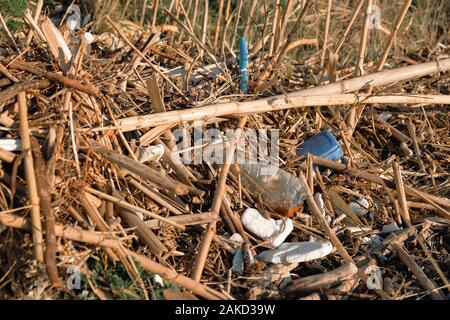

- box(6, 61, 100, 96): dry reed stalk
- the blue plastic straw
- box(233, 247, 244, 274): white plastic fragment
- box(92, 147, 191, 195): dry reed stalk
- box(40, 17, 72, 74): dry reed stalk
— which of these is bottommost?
box(233, 247, 244, 274): white plastic fragment

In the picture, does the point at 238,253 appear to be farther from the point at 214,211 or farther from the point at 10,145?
the point at 10,145

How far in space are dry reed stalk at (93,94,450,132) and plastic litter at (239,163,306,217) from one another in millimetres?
271

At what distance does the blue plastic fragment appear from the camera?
3570 mm

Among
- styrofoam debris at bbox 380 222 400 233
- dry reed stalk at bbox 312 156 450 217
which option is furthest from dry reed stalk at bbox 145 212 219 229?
styrofoam debris at bbox 380 222 400 233

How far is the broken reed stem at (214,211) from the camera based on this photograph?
9.21ft

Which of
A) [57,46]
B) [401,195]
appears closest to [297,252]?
[401,195]

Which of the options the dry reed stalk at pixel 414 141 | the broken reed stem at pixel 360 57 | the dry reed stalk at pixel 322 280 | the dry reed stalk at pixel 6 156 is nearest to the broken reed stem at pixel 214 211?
the dry reed stalk at pixel 322 280

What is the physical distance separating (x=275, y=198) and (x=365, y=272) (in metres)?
0.53

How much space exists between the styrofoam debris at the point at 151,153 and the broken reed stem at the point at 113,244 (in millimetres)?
486

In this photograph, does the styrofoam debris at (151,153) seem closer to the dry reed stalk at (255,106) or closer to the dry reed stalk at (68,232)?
the dry reed stalk at (255,106)

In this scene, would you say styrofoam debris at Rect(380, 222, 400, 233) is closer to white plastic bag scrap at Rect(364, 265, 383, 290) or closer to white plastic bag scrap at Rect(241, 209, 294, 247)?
white plastic bag scrap at Rect(364, 265, 383, 290)

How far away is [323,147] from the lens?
359 cm
